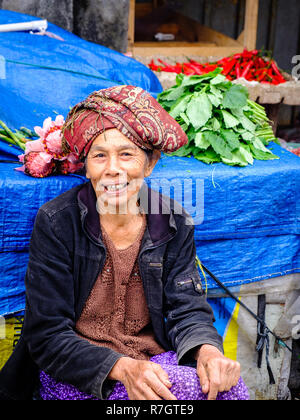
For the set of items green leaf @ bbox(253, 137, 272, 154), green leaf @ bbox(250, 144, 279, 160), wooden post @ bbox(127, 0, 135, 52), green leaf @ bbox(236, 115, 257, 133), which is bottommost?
green leaf @ bbox(250, 144, 279, 160)

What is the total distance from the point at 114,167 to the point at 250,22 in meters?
3.89

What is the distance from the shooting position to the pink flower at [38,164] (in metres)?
2.28

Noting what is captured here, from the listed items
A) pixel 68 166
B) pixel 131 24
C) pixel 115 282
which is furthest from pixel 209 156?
pixel 131 24

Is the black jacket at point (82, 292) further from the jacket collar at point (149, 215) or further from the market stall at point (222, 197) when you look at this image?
the market stall at point (222, 197)

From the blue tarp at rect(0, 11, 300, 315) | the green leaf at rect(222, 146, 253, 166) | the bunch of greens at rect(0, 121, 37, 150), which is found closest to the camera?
the bunch of greens at rect(0, 121, 37, 150)

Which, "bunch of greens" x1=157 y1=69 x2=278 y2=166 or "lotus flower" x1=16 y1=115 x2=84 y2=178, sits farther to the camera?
"bunch of greens" x1=157 y1=69 x2=278 y2=166

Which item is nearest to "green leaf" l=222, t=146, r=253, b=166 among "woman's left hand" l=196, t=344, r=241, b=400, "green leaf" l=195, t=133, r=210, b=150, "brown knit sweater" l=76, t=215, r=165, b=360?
"green leaf" l=195, t=133, r=210, b=150

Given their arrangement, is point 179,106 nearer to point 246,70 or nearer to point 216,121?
point 216,121

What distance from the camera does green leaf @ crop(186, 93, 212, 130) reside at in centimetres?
285

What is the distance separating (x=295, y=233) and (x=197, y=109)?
35.9 inches

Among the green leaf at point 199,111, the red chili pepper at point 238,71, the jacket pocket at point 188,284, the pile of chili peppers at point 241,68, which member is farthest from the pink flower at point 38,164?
the red chili pepper at point 238,71

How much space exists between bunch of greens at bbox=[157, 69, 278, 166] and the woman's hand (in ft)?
4.75

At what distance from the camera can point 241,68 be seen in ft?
16.2

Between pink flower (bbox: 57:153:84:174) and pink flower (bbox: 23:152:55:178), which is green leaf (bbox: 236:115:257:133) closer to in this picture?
pink flower (bbox: 57:153:84:174)
